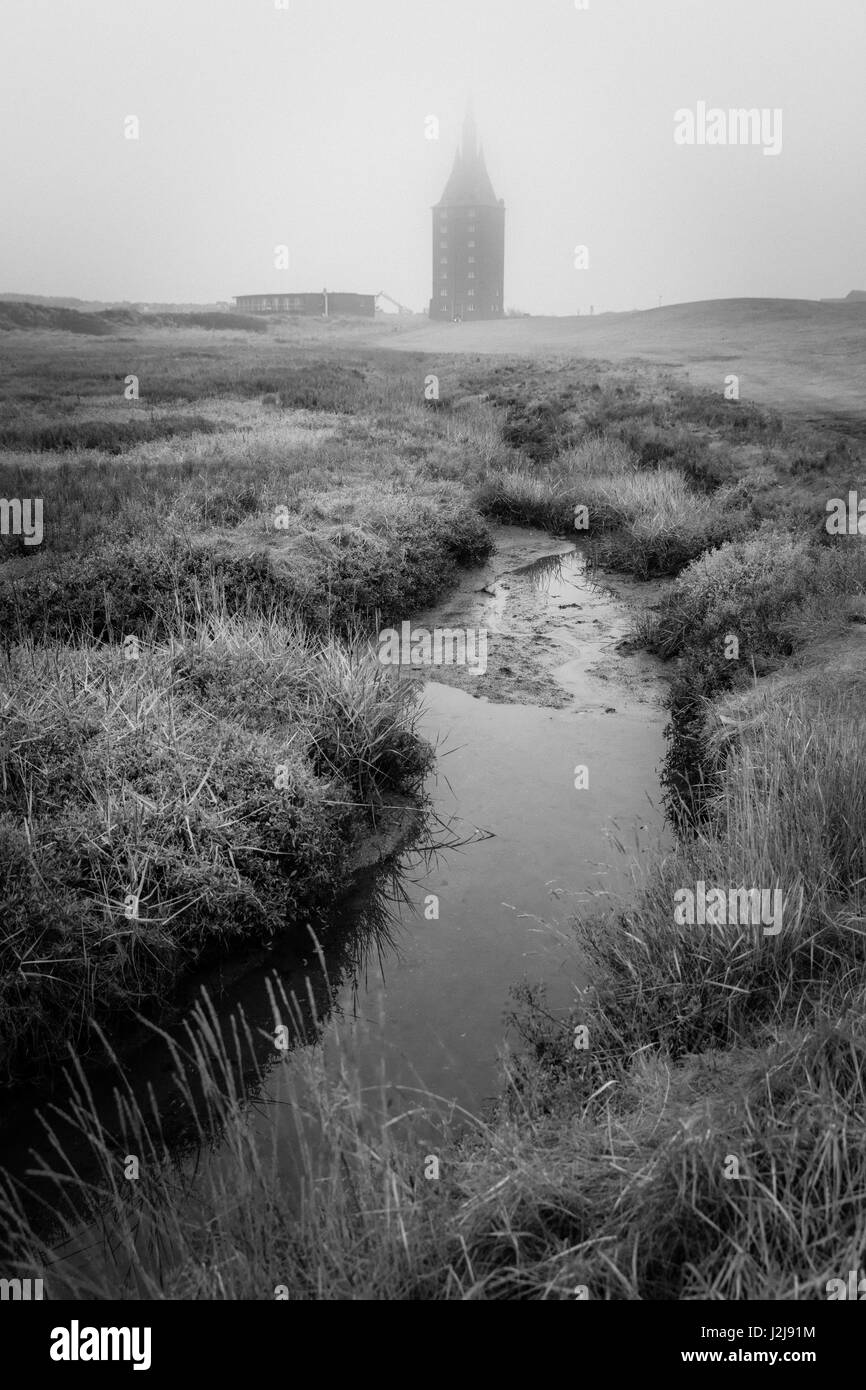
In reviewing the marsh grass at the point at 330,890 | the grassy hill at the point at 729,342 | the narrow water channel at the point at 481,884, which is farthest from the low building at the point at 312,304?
the narrow water channel at the point at 481,884

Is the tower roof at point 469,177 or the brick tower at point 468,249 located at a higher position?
the tower roof at point 469,177

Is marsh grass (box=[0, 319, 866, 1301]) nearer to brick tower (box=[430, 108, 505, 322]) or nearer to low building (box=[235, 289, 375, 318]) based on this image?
low building (box=[235, 289, 375, 318])

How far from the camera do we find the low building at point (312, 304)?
8988 cm

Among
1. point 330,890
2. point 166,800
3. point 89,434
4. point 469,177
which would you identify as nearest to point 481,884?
point 330,890

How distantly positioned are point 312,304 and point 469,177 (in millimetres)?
42107

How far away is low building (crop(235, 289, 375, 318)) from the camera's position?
89.9 metres

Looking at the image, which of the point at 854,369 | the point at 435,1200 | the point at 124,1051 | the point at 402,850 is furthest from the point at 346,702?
the point at 854,369

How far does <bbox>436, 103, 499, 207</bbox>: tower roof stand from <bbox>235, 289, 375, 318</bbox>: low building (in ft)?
103

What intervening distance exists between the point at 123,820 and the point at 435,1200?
3629mm

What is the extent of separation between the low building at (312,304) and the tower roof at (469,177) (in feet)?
103

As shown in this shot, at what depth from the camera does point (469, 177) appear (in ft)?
390

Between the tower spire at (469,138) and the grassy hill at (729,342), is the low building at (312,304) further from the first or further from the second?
the tower spire at (469,138)

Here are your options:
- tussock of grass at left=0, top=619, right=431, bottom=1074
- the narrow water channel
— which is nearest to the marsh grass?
tussock of grass at left=0, top=619, right=431, bottom=1074

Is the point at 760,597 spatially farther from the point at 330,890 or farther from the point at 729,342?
the point at 729,342
